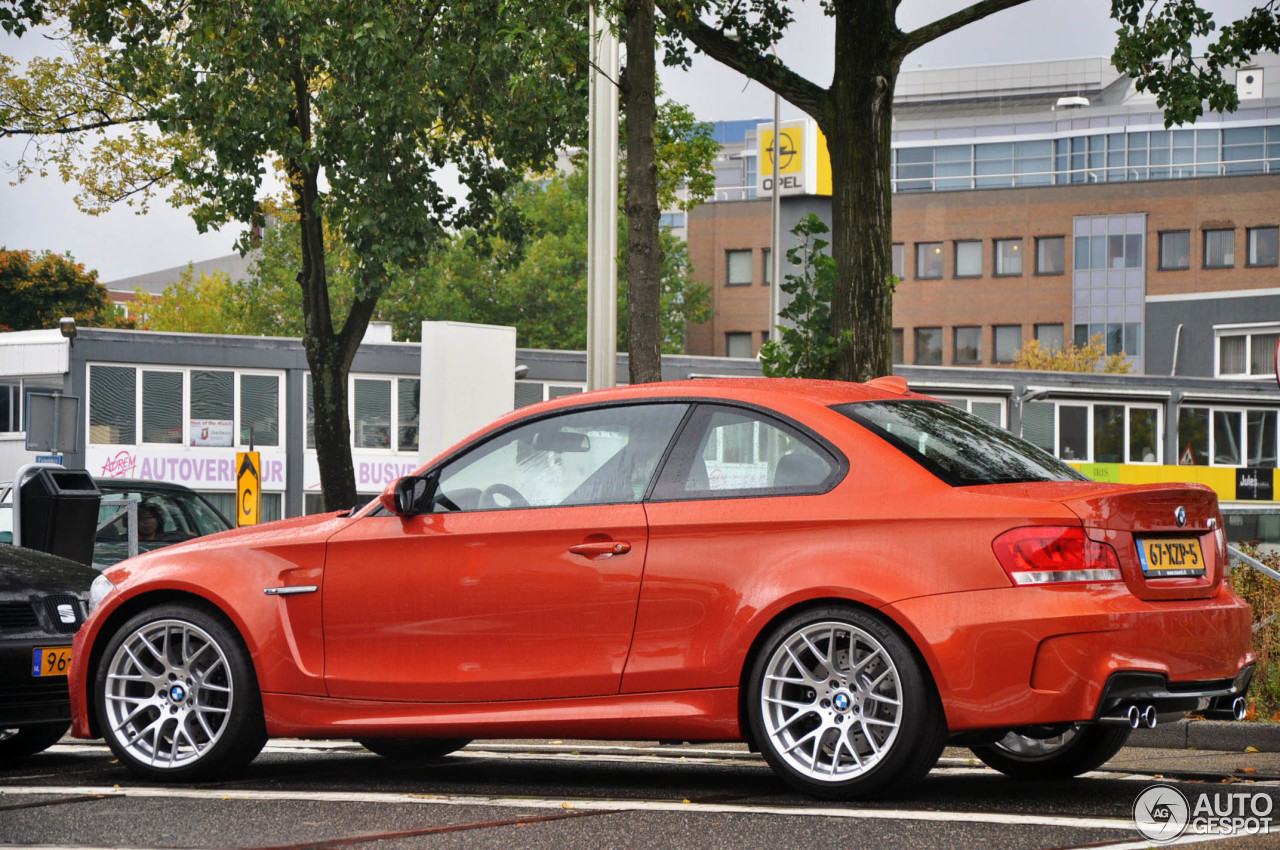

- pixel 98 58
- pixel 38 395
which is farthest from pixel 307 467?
pixel 38 395

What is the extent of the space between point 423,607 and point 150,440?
1351 inches

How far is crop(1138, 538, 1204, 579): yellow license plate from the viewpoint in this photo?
5484 mm

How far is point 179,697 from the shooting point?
6.69 metres

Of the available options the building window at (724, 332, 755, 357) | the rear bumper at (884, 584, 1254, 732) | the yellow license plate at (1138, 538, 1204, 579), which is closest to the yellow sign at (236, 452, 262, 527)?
the rear bumper at (884, 584, 1254, 732)

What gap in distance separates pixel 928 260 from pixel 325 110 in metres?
51.1

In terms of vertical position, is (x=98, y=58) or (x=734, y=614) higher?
(x=98, y=58)

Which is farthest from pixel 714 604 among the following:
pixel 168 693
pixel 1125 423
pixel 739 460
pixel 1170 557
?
pixel 1125 423

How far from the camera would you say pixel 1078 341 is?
67.6 m

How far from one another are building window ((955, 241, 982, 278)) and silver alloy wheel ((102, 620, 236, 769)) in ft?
212

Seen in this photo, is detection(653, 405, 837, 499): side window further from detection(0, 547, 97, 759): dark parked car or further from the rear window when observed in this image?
detection(0, 547, 97, 759): dark parked car

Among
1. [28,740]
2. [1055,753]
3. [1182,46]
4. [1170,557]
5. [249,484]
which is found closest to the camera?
[1170,557]

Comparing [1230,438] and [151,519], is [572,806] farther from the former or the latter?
[1230,438]

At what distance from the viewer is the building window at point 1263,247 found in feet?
212

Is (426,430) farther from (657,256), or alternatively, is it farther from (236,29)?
(236,29)
